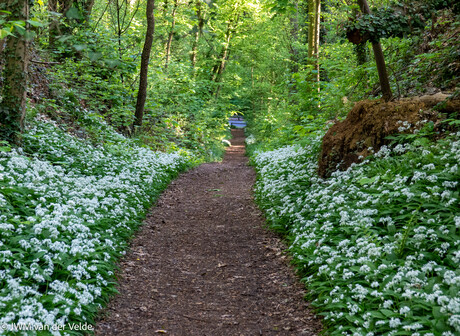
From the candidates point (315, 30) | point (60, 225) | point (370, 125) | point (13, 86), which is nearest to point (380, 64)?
point (370, 125)

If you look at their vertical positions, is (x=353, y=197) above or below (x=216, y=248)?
above

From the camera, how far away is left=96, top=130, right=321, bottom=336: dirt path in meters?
4.55

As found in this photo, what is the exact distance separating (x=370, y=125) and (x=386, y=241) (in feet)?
10.6

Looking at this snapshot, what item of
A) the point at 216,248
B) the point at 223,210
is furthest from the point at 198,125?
the point at 216,248

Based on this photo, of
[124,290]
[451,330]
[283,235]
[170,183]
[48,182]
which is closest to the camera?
[451,330]

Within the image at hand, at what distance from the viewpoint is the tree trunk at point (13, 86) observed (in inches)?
306

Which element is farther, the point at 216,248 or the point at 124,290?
the point at 216,248

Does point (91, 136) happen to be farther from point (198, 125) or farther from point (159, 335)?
point (198, 125)

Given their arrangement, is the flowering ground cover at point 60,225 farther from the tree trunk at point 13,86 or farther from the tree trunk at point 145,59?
the tree trunk at point 145,59

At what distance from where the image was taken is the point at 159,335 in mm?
4328

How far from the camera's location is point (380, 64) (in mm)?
7820

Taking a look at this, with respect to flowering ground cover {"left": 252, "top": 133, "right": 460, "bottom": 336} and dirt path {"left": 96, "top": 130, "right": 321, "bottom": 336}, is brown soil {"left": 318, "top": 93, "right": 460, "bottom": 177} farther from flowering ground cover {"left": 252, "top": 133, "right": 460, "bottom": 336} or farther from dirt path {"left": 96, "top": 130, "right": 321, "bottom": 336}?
dirt path {"left": 96, "top": 130, "right": 321, "bottom": 336}

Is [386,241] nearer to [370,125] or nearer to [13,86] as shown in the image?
[370,125]

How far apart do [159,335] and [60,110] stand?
8.92 meters
